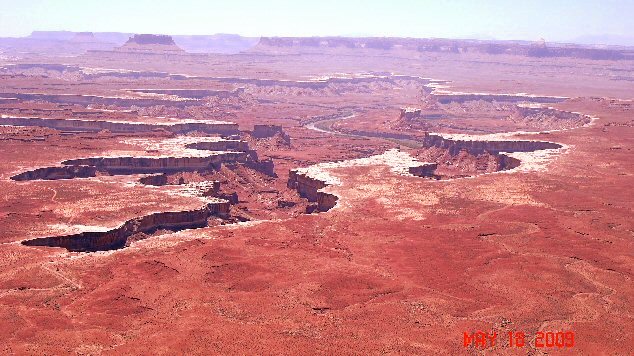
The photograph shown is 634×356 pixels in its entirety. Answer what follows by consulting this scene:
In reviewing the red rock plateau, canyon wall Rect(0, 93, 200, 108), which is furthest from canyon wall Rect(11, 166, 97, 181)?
canyon wall Rect(0, 93, 200, 108)

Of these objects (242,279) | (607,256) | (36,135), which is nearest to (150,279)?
(242,279)

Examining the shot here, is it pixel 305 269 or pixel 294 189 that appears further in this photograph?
pixel 294 189

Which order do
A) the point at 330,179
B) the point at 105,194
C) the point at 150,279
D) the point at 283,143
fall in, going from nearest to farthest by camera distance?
the point at 150,279, the point at 105,194, the point at 330,179, the point at 283,143

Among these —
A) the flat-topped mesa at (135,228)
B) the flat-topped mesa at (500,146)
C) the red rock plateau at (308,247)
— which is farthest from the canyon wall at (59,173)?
the flat-topped mesa at (500,146)

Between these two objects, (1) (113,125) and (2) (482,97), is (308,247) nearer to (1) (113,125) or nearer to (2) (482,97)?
(1) (113,125)

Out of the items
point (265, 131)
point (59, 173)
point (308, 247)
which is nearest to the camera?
point (308, 247)

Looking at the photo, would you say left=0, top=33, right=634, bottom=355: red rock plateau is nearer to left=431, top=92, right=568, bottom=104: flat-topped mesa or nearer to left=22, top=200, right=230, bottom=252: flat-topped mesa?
left=22, top=200, right=230, bottom=252: flat-topped mesa

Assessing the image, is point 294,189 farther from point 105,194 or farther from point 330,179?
point 105,194

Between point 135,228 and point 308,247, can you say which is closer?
point 308,247

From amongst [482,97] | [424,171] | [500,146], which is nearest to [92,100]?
[500,146]

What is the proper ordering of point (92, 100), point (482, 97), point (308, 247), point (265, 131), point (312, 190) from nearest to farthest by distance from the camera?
1. point (308, 247)
2. point (312, 190)
3. point (265, 131)
4. point (92, 100)
5. point (482, 97)

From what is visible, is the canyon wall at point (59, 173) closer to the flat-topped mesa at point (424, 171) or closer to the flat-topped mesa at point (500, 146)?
the flat-topped mesa at point (424, 171)
